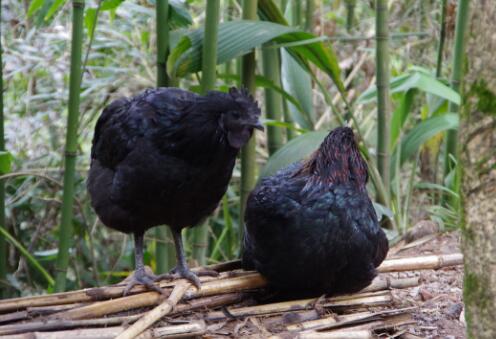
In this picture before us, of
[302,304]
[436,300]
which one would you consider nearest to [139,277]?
[302,304]

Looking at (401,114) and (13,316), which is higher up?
(401,114)

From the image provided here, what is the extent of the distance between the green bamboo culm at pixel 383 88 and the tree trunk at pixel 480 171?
2.86m

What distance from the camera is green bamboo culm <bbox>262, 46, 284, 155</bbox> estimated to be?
489 centimetres

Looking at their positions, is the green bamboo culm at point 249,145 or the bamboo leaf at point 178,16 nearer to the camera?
the bamboo leaf at point 178,16

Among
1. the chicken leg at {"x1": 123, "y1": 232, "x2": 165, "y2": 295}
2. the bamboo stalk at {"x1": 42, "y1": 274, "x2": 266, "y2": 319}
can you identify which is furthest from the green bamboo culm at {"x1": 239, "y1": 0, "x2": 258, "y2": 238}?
the bamboo stalk at {"x1": 42, "y1": 274, "x2": 266, "y2": 319}

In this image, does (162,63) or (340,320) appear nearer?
(340,320)

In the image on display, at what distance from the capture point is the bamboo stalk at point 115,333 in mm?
2961

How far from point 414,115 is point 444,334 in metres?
4.68

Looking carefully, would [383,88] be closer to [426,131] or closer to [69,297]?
[426,131]

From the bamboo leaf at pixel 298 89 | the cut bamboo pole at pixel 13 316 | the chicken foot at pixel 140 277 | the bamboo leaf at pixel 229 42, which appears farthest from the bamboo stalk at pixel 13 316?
the bamboo leaf at pixel 298 89

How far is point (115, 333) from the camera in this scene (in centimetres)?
301

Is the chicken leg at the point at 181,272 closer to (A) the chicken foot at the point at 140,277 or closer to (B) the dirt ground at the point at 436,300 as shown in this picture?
(A) the chicken foot at the point at 140,277

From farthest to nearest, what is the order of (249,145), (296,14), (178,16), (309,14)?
(296,14), (309,14), (249,145), (178,16)

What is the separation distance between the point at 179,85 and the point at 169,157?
5.09 ft
